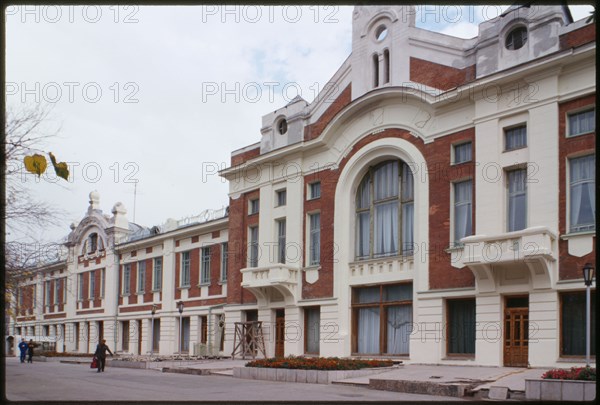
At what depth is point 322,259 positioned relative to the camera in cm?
3194

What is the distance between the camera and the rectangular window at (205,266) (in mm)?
40809

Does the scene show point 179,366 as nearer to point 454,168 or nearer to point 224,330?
point 224,330

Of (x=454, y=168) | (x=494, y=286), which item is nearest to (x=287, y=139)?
(x=454, y=168)

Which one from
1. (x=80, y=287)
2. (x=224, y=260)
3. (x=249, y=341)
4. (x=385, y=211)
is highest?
(x=385, y=211)

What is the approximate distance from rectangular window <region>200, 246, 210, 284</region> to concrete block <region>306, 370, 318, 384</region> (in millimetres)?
19007

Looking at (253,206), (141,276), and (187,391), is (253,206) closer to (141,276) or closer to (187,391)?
(141,276)

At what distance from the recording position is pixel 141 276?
46812 millimetres

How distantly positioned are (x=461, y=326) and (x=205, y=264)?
61.1 feet

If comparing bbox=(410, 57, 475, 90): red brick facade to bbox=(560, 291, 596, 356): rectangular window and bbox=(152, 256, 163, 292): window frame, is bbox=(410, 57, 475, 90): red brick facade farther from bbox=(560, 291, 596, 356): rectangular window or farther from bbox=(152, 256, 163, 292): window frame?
bbox=(152, 256, 163, 292): window frame

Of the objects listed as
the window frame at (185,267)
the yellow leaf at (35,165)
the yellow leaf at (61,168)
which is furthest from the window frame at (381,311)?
the yellow leaf at (61,168)

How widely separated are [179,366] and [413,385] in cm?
1373

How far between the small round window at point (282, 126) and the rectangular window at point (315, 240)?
4756 mm

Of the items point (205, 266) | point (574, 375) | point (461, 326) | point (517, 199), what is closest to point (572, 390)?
A: point (574, 375)

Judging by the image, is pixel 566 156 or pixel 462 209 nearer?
pixel 566 156
